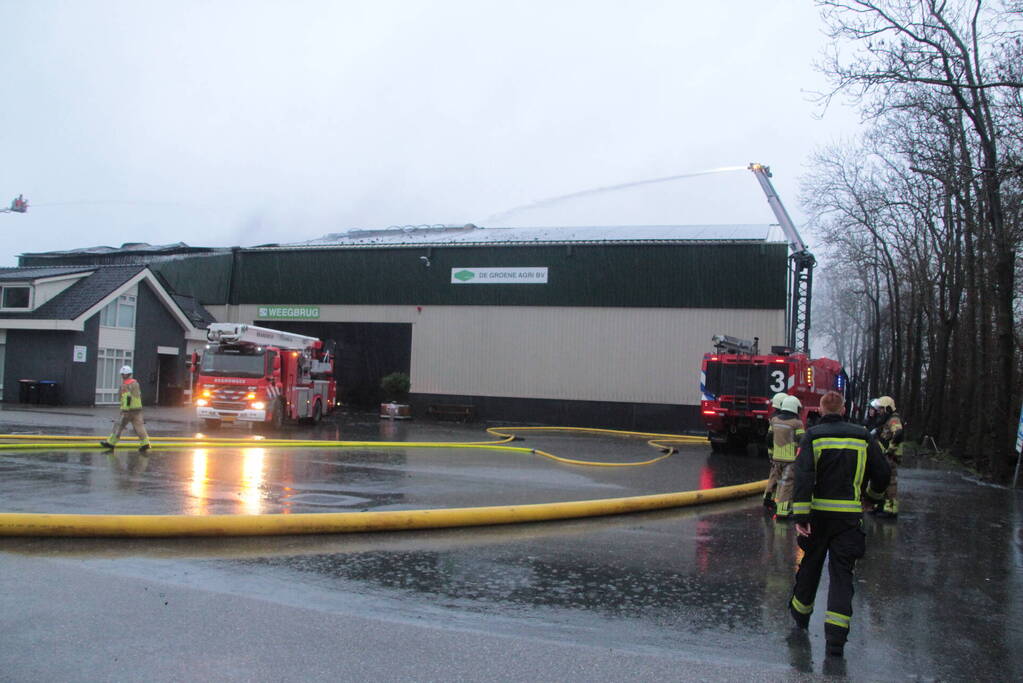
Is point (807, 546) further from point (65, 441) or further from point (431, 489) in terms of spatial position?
point (65, 441)

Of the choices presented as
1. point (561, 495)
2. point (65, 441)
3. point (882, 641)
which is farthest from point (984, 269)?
point (65, 441)

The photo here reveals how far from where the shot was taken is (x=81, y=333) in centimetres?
2998

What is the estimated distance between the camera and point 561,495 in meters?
12.0

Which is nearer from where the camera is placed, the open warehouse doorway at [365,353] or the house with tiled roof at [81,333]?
the house with tiled roof at [81,333]

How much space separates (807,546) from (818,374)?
16769mm

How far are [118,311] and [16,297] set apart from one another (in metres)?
3.45

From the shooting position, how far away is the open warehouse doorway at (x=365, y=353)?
36125 millimetres

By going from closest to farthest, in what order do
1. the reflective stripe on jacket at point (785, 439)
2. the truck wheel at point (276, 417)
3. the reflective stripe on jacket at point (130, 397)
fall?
the reflective stripe on jacket at point (785, 439)
the reflective stripe on jacket at point (130, 397)
the truck wheel at point (276, 417)

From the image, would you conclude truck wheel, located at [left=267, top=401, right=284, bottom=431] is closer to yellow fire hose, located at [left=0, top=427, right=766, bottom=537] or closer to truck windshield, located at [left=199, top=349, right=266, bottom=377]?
truck windshield, located at [left=199, top=349, right=266, bottom=377]

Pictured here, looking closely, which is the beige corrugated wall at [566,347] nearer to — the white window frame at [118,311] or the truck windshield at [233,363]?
the white window frame at [118,311]

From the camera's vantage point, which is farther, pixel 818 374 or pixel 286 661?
pixel 818 374

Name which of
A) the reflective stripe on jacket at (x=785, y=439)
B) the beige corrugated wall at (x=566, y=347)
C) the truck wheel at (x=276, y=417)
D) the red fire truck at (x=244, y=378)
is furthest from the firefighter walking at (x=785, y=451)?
the beige corrugated wall at (x=566, y=347)

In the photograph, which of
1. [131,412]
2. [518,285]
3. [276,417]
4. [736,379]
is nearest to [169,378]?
[276,417]

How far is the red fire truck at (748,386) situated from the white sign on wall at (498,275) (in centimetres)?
1352
